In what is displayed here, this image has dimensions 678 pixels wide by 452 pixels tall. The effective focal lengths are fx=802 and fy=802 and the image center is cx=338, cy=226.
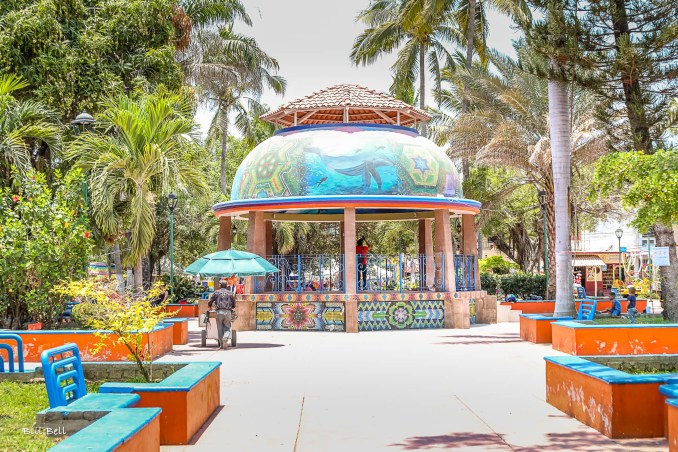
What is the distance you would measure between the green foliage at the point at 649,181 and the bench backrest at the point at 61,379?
317 inches

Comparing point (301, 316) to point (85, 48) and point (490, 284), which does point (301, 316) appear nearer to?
point (85, 48)

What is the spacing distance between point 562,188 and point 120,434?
15.1 m

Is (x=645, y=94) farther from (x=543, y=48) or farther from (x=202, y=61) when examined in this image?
(x=202, y=61)

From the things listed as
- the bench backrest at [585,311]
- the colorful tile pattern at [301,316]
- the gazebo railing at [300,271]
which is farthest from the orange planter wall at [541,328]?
the gazebo railing at [300,271]

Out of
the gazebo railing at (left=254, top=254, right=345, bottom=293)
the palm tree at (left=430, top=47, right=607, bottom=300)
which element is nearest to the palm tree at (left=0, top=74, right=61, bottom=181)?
the gazebo railing at (left=254, top=254, right=345, bottom=293)

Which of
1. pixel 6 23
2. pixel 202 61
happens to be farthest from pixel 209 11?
pixel 6 23

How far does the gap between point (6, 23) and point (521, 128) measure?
18.2 metres

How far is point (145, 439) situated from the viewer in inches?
252

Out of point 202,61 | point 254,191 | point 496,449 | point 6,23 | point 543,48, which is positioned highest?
point 202,61

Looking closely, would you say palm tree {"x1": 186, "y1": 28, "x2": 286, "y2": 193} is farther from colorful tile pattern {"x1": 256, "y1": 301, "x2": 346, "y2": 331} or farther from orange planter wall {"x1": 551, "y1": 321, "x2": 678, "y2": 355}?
orange planter wall {"x1": 551, "y1": 321, "x2": 678, "y2": 355}

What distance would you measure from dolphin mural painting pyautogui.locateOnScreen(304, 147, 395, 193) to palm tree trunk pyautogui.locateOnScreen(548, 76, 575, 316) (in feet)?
19.9

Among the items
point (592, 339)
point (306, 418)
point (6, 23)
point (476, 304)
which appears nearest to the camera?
point (306, 418)

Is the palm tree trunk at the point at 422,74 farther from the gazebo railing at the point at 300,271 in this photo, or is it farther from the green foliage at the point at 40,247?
the green foliage at the point at 40,247

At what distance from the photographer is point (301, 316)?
77.0ft
